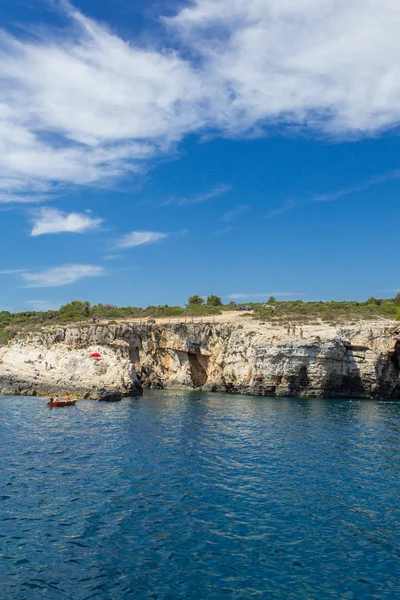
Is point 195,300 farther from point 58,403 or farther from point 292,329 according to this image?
point 58,403

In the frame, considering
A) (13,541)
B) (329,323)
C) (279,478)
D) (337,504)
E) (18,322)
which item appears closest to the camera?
(13,541)

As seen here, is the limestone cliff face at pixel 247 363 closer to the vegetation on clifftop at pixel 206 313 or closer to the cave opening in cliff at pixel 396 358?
the cave opening in cliff at pixel 396 358

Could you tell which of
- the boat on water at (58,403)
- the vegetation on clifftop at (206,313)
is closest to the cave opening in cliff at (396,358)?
the vegetation on clifftop at (206,313)

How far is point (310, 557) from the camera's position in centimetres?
1284

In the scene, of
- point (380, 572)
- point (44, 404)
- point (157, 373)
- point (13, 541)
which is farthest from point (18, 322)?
point (380, 572)

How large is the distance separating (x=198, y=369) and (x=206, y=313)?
16.4 metres

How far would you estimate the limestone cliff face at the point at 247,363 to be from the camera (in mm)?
49906

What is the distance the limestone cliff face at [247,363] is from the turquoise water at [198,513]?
63.4ft

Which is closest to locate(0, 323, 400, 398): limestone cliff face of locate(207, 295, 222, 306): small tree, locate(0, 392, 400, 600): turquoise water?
locate(0, 392, 400, 600): turquoise water

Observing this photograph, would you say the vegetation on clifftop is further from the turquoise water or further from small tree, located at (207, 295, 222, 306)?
the turquoise water

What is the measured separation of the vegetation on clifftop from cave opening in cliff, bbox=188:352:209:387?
10.3 meters

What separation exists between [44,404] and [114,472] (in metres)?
24.6

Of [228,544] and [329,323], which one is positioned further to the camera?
[329,323]

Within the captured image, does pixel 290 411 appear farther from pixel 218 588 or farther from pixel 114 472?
pixel 218 588
